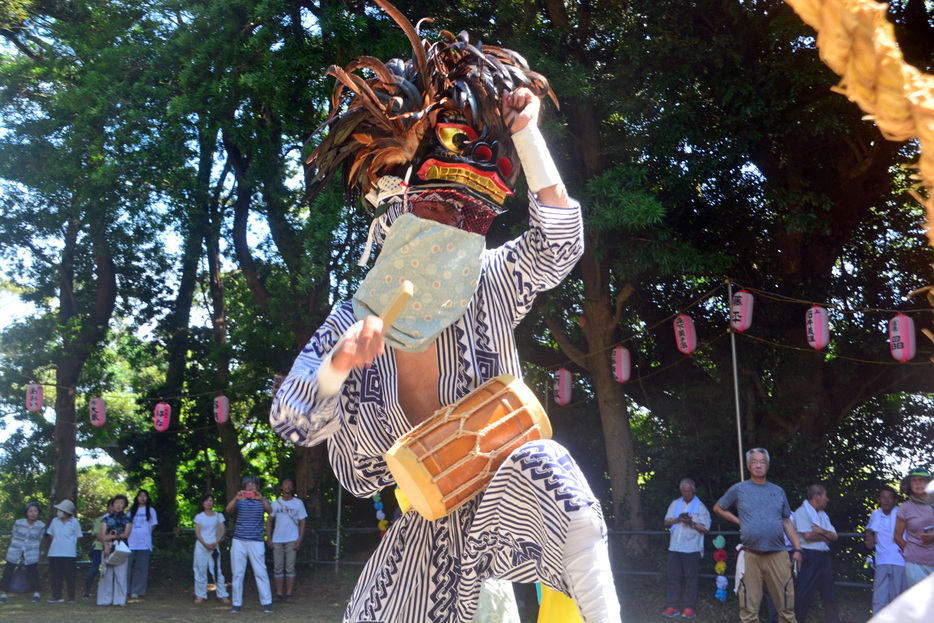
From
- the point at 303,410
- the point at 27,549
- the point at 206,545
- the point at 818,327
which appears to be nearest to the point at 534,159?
the point at 303,410

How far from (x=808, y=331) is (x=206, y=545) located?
855 cm

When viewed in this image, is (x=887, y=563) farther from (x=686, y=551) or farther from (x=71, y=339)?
(x=71, y=339)

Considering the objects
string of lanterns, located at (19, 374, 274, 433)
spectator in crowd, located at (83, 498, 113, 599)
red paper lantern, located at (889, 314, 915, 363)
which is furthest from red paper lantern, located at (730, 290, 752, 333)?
spectator in crowd, located at (83, 498, 113, 599)

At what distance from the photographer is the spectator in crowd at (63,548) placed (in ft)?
37.8

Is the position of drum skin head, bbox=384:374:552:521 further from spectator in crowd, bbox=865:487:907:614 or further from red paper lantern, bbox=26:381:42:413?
red paper lantern, bbox=26:381:42:413

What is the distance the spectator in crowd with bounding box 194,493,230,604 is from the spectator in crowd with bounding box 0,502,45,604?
211 cm

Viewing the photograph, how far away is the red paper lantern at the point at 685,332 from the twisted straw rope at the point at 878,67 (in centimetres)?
1072

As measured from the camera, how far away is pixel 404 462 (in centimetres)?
217

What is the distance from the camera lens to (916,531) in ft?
23.5

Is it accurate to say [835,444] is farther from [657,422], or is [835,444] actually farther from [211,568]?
[211,568]

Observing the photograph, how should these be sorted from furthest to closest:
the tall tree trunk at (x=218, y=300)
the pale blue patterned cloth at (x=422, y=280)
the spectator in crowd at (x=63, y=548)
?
the tall tree trunk at (x=218, y=300) → the spectator in crowd at (x=63, y=548) → the pale blue patterned cloth at (x=422, y=280)

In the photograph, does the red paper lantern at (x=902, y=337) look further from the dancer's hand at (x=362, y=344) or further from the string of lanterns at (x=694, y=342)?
the dancer's hand at (x=362, y=344)

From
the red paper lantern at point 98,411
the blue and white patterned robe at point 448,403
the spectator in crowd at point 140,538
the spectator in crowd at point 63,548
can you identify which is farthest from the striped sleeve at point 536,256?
the red paper lantern at point 98,411

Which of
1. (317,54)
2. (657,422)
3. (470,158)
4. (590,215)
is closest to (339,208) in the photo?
(317,54)
